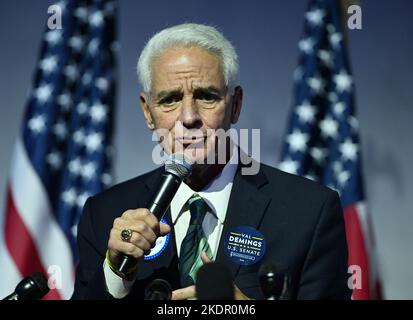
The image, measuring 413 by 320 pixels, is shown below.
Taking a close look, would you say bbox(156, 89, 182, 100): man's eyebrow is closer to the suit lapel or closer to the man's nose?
the man's nose

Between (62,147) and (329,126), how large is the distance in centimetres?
179

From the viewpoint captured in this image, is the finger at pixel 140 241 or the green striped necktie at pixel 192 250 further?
the green striped necktie at pixel 192 250

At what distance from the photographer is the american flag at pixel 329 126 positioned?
13.4 feet

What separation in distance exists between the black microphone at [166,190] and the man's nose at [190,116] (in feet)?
1.05

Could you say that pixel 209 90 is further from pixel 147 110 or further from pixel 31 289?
pixel 31 289

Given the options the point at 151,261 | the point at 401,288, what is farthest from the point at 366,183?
the point at 151,261

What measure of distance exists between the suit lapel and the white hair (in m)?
0.35

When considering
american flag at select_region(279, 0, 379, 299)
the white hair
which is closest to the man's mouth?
the white hair

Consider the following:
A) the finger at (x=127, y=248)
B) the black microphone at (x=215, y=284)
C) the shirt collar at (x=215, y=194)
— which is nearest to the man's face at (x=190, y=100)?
the shirt collar at (x=215, y=194)

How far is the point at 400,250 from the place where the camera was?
4.24 meters

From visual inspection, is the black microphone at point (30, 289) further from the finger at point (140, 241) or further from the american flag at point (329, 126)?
the american flag at point (329, 126)

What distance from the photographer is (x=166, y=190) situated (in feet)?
5.33

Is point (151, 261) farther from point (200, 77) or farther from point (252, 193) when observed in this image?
point (200, 77)

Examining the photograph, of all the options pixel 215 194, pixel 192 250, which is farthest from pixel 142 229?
pixel 215 194
